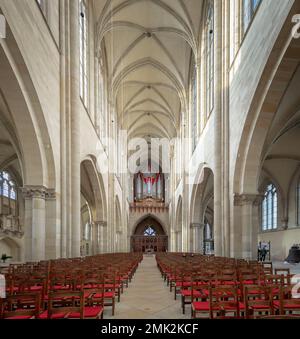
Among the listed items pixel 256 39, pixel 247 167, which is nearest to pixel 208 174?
pixel 247 167

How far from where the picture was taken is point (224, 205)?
56.9ft

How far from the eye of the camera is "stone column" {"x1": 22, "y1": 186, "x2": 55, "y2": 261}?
13.9m

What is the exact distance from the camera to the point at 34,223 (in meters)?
14.0

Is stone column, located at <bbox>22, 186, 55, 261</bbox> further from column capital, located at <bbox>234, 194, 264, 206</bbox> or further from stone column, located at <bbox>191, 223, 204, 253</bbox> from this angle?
stone column, located at <bbox>191, 223, 204, 253</bbox>

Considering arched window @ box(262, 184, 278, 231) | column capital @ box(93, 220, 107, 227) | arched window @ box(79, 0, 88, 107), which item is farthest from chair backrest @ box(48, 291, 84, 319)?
arched window @ box(262, 184, 278, 231)

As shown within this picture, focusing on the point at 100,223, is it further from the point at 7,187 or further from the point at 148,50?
the point at 148,50

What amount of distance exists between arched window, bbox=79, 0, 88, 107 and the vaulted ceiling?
2528 mm

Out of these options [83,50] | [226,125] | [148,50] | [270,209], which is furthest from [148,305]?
[148,50]

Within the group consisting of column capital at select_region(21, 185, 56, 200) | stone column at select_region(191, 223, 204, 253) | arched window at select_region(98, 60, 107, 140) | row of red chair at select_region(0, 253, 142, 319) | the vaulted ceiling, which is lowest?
stone column at select_region(191, 223, 204, 253)

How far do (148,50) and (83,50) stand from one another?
34.5ft

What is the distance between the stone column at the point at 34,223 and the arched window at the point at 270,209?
A: 21415 mm
